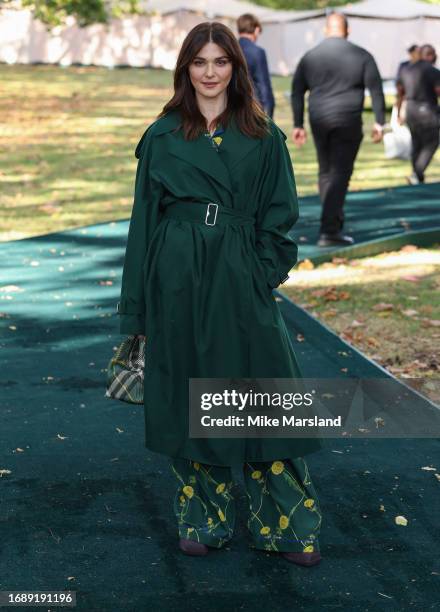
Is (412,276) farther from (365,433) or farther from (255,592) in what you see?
(255,592)

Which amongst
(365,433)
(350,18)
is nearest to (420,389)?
(365,433)

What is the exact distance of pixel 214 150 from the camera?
3.95 metres

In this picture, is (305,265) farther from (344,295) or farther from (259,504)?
(259,504)

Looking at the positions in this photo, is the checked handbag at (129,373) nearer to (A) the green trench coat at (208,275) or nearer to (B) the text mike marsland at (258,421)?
(A) the green trench coat at (208,275)

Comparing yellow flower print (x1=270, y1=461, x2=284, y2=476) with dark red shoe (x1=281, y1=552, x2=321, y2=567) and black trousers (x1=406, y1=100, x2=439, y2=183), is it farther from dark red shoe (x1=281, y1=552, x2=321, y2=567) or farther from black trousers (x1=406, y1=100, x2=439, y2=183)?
black trousers (x1=406, y1=100, x2=439, y2=183)

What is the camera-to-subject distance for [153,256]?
159 inches

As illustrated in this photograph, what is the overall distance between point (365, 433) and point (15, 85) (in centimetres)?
2869

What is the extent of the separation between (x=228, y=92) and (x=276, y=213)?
0.47 m

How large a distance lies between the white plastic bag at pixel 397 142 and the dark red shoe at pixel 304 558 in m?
14.0

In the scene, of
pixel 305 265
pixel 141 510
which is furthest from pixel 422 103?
pixel 141 510

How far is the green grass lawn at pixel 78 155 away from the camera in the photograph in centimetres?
1311

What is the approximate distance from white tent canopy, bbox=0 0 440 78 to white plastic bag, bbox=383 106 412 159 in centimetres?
2387

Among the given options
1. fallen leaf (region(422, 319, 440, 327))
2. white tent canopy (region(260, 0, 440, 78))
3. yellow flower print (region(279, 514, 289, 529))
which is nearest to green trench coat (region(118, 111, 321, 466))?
yellow flower print (region(279, 514, 289, 529))

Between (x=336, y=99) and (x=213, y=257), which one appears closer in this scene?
(x=213, y=257)
